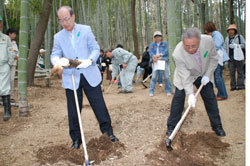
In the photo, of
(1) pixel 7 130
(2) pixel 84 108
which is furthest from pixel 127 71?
(1) pixel 7 130

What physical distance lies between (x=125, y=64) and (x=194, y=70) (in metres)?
4.18

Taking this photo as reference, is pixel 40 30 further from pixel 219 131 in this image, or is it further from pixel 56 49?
pixel 219 131

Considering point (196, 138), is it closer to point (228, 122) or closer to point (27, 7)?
point (228, 122)

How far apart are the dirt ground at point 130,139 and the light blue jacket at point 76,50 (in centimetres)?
74

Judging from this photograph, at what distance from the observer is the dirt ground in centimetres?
254

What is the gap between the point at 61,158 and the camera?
102 inches

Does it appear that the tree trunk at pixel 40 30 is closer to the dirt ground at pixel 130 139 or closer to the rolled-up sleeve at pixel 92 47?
the dirt ground at pixel 130 139

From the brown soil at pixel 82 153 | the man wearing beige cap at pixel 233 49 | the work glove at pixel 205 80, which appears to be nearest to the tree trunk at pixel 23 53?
the brown soil at pixel 82 153

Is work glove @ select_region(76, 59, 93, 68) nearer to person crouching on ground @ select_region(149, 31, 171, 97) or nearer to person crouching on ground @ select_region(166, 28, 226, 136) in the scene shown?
person crouching on ground @ select_region(166, 28, 226, 136)

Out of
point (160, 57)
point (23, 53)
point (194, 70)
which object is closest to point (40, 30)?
point (23, 53)

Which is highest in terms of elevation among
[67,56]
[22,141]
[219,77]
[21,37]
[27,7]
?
[27,7]

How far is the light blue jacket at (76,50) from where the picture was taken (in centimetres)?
272

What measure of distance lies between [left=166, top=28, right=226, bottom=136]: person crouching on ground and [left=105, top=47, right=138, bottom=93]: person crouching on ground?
392 cm

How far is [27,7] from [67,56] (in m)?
2.04
